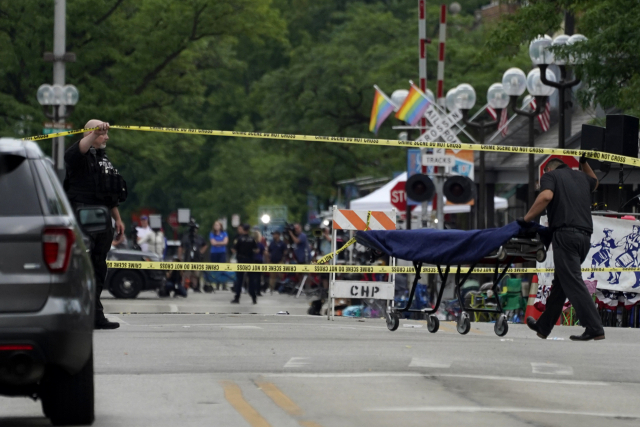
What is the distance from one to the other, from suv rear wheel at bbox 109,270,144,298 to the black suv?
854 inches

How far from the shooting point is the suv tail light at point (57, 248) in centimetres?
661

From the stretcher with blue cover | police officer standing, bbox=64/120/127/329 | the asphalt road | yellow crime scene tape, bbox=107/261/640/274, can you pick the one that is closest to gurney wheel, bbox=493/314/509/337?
the stretcher with blue cover

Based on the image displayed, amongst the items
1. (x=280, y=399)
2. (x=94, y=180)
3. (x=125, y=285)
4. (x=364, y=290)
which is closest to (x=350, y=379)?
(x=280, y=399)

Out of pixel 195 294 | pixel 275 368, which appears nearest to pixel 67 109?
pixel 195 294

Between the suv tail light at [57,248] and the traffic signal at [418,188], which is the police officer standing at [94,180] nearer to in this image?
the suv tail light at [57,248]

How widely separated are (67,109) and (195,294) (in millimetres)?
5694

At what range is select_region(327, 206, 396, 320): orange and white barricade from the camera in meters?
15.4

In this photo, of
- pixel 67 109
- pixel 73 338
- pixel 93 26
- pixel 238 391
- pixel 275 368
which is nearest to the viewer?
pixel 73 338

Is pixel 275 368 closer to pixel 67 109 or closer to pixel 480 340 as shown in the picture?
pixel 480 340

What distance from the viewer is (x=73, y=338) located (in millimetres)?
6695

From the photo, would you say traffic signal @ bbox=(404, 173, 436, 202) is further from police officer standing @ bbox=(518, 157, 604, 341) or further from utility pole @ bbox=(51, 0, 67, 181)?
police officer standing @ bbox=(518, 157, 604, 341)

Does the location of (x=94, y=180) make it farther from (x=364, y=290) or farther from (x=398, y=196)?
(x=398, y=196)

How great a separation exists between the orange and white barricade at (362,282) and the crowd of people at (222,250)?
13.2 meters

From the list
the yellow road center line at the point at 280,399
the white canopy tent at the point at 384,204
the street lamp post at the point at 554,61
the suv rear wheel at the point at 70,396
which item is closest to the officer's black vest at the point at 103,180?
the yellow road center line at the point at 280,399
